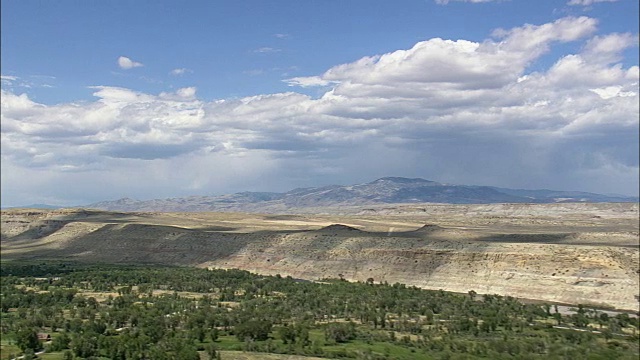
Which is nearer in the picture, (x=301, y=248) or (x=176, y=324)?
(x=176, y=324)

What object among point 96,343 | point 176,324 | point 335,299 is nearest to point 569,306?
point 335,299

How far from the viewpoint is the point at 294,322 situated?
66.6 m

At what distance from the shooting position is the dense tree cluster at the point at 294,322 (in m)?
52.2

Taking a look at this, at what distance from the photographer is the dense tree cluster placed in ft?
171

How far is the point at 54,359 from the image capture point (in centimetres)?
4825

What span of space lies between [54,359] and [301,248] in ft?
257

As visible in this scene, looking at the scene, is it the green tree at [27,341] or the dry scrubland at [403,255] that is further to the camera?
the dry scrubland at [403,255]

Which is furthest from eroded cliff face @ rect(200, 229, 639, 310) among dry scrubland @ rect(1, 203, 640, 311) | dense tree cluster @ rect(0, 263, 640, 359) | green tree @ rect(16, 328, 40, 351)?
green tree @ rect(16, 328, 40, 351)

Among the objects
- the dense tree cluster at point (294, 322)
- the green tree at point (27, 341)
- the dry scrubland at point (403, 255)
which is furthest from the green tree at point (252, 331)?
the dry scrubland at point (403, 255)

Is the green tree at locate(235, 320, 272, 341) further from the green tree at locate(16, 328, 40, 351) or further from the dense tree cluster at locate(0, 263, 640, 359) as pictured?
the green tree at locate(16, 328, 40, 351)

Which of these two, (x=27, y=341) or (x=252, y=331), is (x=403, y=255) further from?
(x=27, y=341)

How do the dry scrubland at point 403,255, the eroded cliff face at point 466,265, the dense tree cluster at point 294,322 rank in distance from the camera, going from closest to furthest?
the dense tree cluster at point 294,322 < the eroded cliff face at point 466,265 < the dry scrubland at point 403,255

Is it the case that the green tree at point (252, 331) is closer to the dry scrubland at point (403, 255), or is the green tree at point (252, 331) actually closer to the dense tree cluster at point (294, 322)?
the dense tree cluster at point (294, 322)

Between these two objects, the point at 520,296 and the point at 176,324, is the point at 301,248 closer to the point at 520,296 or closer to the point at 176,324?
the point at 520,296
